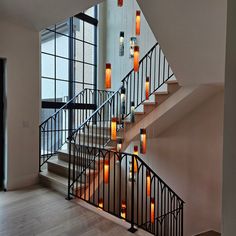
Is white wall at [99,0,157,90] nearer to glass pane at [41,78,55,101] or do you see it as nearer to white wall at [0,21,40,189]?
glass pane at [41,78,55,101]

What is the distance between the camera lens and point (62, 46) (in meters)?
6.09

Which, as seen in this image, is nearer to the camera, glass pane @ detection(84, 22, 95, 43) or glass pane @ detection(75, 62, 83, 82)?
glass pane @ detection(75, 62, 83, 82)

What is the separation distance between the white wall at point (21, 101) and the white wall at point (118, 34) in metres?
3.38

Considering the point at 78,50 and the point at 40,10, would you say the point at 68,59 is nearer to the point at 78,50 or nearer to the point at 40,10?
the point at 78,50

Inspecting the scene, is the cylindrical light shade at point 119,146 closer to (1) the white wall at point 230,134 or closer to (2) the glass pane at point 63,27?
(1) the white wall at point 230,134

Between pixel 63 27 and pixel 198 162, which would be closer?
pixel 198 162

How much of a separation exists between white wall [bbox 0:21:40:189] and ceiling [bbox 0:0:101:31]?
34 centimetres

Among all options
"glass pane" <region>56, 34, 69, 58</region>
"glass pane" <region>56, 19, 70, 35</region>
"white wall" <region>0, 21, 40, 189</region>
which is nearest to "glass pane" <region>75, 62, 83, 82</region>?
"glass pane" <region>56, 34, 69, 58</region>

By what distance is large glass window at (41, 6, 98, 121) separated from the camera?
5.69 metres

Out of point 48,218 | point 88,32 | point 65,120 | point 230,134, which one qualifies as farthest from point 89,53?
point 230,134

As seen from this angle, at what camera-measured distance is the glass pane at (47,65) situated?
5594 mm

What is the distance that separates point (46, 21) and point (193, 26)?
2.40 m

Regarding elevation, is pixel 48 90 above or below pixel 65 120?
above

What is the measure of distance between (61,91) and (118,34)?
2830 millimetres
